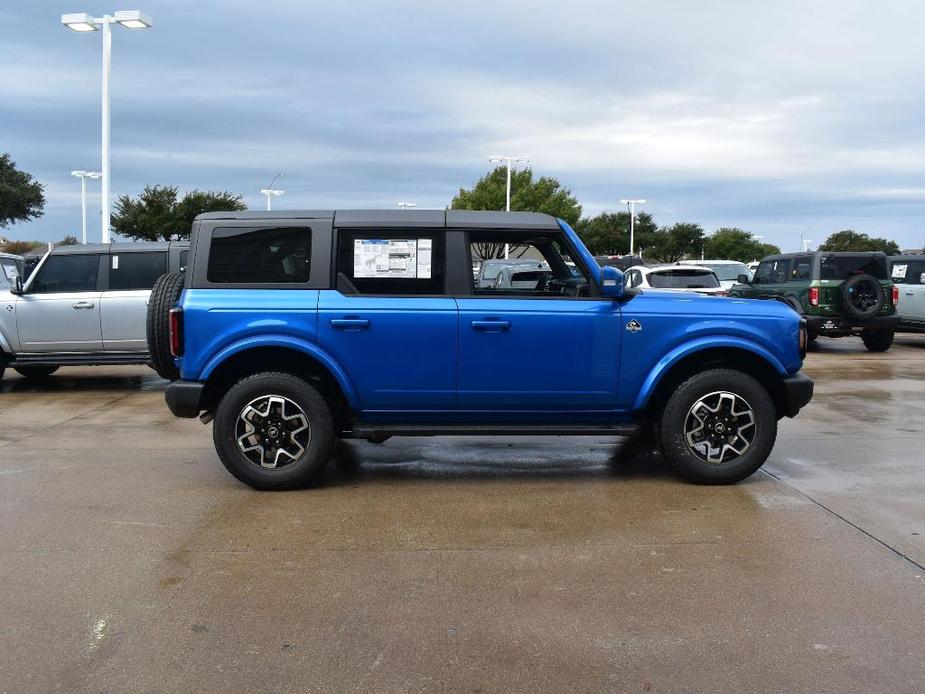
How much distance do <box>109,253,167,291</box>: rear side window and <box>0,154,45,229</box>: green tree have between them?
123 feet

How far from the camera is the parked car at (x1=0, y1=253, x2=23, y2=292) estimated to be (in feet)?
44.6

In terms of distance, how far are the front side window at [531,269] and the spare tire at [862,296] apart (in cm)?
1037

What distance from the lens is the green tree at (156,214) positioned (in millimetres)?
42562

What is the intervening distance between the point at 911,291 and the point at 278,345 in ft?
49.6

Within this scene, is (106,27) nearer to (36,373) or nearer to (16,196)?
(36,373)

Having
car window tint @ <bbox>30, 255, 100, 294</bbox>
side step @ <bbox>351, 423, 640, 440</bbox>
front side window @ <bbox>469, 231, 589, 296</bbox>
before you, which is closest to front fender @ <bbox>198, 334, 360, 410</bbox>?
side step @ <bbox>351, 423, 640, 440</bbox>

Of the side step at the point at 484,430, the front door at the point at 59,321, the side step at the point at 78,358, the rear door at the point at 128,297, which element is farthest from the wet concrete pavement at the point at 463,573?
the front door at the point at 59,321

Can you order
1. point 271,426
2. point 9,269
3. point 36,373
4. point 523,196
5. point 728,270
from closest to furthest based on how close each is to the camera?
point 271,426 < point 36,373 < point 9,269 < point 728,270 < point 523,196

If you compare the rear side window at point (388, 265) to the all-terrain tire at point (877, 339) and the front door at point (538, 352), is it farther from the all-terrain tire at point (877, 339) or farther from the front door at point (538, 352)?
the all-terrain tire at point (877, 339)

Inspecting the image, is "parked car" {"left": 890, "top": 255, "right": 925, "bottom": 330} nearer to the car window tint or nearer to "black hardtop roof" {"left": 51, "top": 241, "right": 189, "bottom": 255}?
"black hardtop roof" {"left": 51, "top": 241, "right": 189, "bottom": 255}

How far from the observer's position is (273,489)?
20.3ft

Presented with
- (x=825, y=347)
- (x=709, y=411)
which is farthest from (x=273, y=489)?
(x=825, y=347)

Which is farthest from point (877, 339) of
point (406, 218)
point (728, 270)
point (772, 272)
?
point (406, 218)

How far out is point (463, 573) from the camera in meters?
4.58
